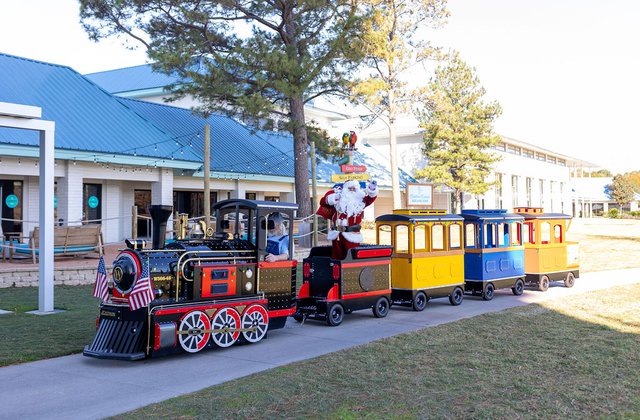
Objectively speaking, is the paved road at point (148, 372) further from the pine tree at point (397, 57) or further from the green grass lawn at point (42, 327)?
the pine tree at point (397, 57)

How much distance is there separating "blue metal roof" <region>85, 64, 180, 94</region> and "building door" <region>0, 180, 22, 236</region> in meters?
11.4

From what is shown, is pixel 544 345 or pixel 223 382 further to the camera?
pixel 544 345

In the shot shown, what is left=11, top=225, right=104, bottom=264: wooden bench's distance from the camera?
1639 centimetres

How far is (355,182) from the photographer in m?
11.1

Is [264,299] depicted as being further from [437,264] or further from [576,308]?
[576,308]

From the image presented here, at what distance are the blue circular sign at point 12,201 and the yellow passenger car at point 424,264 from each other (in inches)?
504

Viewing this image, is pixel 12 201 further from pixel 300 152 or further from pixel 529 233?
pixel 529 233

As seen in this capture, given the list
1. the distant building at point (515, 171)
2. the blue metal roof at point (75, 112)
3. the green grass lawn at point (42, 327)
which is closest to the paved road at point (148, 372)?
the green grass lawn at point (42, 327)

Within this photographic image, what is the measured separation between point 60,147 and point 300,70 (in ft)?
25.3

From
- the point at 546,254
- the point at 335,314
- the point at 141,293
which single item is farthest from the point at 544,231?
the point at 141,293

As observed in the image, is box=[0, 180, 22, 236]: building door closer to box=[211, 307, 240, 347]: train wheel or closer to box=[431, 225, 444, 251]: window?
box=[431, 225, 444, 251]: window

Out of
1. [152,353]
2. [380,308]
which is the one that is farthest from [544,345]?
[152,353]

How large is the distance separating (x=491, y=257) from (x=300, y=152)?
10.8 metres

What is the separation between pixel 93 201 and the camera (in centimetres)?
2228
